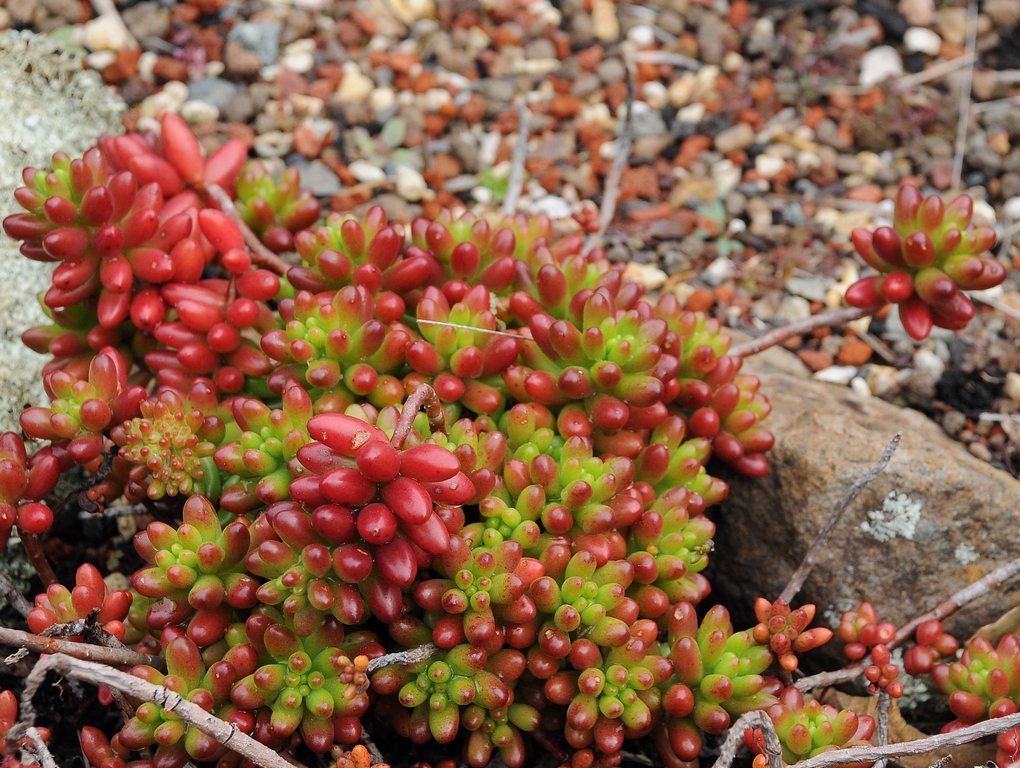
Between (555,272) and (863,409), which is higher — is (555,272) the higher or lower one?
the higher one

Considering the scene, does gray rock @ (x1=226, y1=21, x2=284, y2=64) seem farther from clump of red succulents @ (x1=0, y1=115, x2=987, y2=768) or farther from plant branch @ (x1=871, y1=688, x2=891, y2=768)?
plant branch @ (x1=871, y1=688, x2=891, y2=768)

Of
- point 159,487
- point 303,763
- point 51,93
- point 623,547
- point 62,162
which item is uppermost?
point 62,162

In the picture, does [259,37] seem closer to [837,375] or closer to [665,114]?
[665,114]

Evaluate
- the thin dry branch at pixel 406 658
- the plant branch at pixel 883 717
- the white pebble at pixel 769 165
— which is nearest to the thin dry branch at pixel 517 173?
the white pebble at pixel 769 165

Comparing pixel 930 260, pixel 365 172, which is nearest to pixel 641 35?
pixel 365 172

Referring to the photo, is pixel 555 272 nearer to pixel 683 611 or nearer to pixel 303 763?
pixel 683 611

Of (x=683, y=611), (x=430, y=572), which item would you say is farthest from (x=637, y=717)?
(x=430, y=572)

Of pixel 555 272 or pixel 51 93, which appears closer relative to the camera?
pixel 555 272
